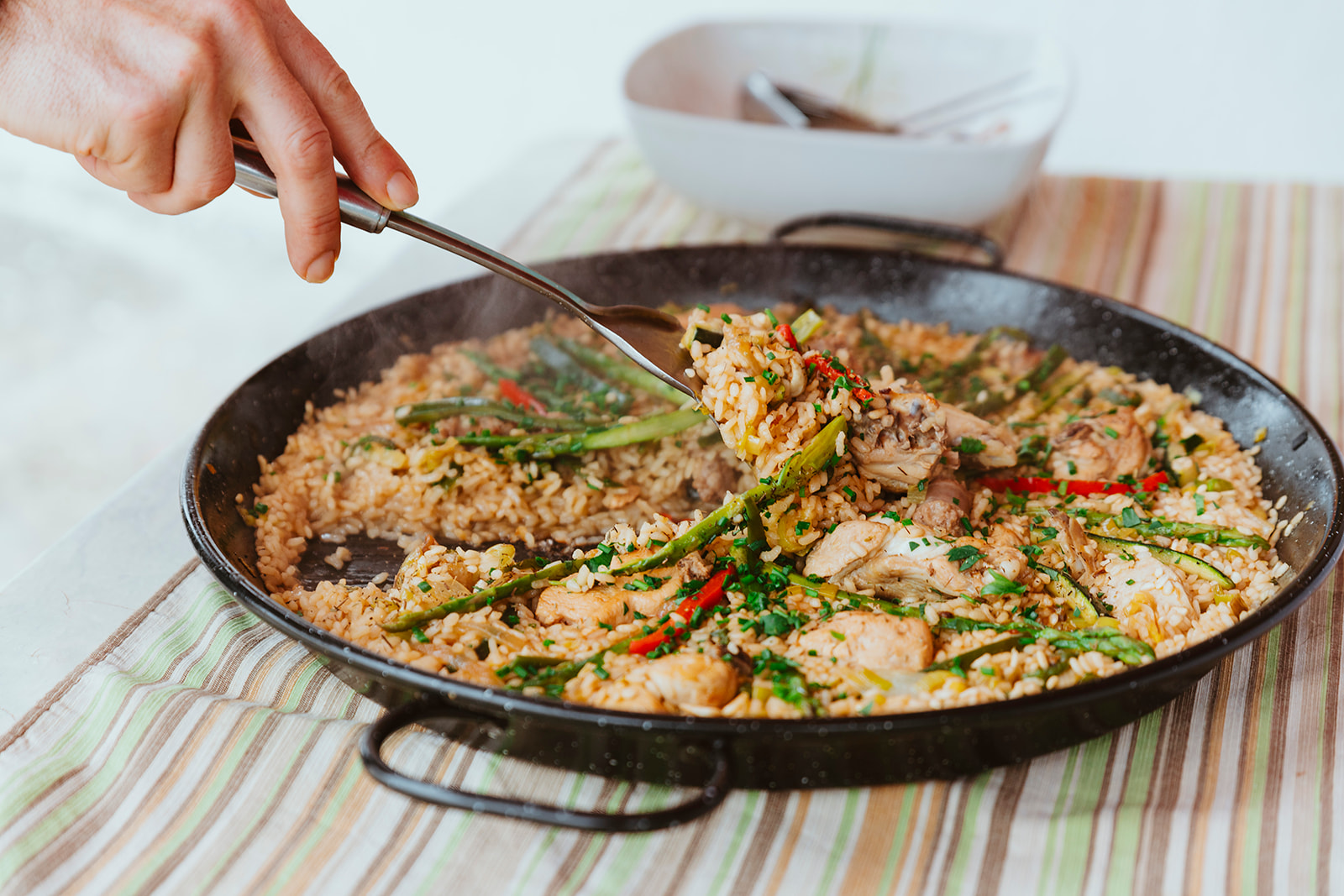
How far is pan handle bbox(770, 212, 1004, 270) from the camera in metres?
3.65

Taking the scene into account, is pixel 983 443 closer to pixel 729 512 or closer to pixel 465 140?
pixel 729 512

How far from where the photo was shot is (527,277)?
8.09 feet

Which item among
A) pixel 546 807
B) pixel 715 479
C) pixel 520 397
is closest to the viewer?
pixel 546 807

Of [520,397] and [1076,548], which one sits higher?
[520,397]

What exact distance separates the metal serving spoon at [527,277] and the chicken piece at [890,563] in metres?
0.57

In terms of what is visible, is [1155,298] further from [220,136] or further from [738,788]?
[220,136]

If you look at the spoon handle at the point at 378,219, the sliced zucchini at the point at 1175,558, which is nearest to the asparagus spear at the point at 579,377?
the spoon handle at the point at 378,219

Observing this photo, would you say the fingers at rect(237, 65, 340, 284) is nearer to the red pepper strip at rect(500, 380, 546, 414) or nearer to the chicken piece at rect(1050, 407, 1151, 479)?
the red pepper strip at rect(500, 380, 546, 414)

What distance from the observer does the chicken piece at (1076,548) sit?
2.43m

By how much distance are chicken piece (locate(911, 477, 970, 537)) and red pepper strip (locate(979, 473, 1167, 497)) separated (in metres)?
0.23

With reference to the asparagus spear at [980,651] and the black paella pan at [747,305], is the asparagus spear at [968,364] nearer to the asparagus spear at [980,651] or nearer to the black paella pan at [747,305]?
the black paella pan at [747,305]

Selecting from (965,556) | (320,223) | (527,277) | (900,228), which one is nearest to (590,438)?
(527,277)

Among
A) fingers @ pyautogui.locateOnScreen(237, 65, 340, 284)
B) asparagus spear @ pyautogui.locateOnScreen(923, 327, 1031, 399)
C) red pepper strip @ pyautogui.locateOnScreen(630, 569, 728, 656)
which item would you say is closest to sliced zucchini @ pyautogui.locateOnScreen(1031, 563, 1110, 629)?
red pepper strip @ pyautogui.locateOnScreen(630, 569, 728, 656)

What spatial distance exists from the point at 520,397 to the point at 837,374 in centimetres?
110
